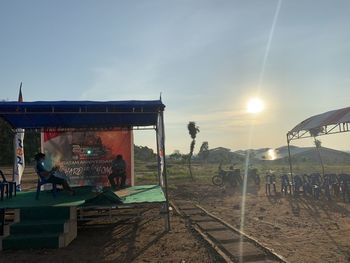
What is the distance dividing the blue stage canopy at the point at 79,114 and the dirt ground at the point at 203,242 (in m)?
3.25

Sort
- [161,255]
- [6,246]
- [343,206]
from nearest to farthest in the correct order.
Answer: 1. [161,255]
2. [6,246]
3. [343,206]

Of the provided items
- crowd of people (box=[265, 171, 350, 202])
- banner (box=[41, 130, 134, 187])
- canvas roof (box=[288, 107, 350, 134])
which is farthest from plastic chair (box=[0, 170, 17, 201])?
canvas roof (box=[288, 107, 350, 134])

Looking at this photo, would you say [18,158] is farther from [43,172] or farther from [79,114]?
[43,172]

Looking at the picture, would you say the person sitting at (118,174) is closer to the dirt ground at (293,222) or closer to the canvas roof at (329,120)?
the dirt ground at (293,222)

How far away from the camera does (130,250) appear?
7906 mm

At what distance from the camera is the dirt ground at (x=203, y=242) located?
723cm

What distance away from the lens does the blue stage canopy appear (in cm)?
1029

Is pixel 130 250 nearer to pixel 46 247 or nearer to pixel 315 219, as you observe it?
pixel 46 247

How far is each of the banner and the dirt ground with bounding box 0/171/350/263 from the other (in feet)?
10.4

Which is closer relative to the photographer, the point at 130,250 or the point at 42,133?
the point at 130,250

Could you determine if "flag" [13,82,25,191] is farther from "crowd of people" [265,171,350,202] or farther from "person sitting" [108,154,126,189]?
"crowd of people" [265,171,350,202]

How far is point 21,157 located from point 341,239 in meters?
11.3

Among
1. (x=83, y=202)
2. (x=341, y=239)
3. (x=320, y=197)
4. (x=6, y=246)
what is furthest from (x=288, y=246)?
(x=320, y=197)

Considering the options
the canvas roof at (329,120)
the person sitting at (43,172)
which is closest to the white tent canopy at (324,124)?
the canvas roof at (329,120)
